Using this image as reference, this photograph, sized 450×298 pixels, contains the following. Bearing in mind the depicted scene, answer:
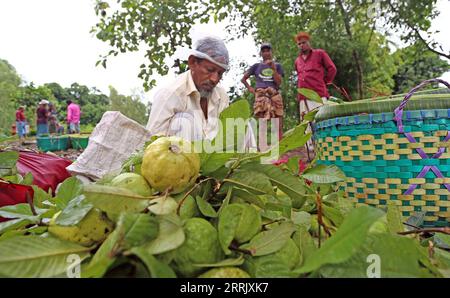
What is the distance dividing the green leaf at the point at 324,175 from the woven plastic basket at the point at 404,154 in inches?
12.9

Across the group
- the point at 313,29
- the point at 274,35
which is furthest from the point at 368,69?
the point at 274,35

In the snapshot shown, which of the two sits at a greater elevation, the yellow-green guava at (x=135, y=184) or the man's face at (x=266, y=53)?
the man's face at (x=266, y=53)

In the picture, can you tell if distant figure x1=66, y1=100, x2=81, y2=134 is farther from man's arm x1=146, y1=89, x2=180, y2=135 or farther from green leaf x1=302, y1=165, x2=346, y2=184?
green leaf x1=302, y1=165, x2=346, y2=184

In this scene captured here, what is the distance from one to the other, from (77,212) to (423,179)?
92 centimetres

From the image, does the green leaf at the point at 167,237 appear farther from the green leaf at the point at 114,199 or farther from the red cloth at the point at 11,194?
the red cloth at the point at 11,194

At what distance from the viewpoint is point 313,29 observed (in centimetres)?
707

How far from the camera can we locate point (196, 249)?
54 cm

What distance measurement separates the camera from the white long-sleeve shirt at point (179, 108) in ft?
8.79

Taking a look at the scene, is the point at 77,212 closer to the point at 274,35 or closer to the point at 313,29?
the point at 274,35

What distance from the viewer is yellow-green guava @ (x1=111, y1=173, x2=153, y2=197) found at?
625 mm

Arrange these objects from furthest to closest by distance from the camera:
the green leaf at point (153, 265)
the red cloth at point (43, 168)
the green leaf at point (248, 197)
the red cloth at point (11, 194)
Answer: the red cloth at point (43, 168) → the red cloth at point (11, 194) → the green leaf at point (248, 197) → the green leaf at point (153, 265)

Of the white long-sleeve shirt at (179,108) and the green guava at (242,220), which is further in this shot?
the white long-sleeve shirt at (179,108)

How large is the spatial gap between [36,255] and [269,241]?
32 cm

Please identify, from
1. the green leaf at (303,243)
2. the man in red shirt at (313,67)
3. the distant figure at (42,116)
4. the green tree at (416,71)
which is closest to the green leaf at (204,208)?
the green leaf at (303,243)
